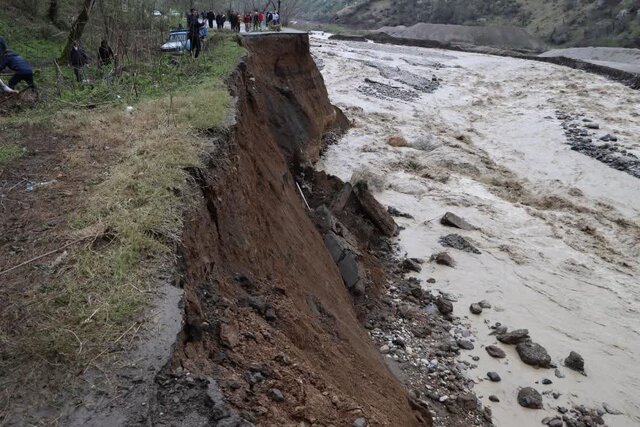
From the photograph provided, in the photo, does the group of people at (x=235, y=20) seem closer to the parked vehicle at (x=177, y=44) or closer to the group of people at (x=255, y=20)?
the group of people at (x=255, y=20)

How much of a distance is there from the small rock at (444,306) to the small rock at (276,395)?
254 inches

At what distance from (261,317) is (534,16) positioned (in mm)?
79895

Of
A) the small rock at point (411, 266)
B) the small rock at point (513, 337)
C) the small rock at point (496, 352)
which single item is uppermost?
the small rock at point (411, 266)

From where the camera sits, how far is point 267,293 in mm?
5543

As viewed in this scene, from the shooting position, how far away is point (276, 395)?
3553 millimetres

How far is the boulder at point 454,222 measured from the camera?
1302 centimetres

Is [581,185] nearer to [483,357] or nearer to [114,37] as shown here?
[483,357]

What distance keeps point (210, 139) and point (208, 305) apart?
316 cm

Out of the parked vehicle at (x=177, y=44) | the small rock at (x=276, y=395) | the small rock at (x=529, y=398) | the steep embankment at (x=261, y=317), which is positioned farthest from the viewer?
the parked vehicle at (x=177, y=44)

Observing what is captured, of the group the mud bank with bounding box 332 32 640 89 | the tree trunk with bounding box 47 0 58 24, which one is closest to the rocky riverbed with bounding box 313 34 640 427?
the mud bank with bounding box 332 32 640 89

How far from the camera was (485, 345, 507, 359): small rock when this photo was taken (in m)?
8.27

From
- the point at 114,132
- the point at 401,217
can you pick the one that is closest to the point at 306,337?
the point at 114,132

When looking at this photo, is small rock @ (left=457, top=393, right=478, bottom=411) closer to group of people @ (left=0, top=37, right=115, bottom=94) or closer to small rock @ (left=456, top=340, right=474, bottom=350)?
small rock @ (left=456, top=340, right=474, bottom=350)

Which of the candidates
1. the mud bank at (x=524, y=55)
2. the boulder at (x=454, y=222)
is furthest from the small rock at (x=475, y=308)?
the mud bank at (x=524, y=55)
